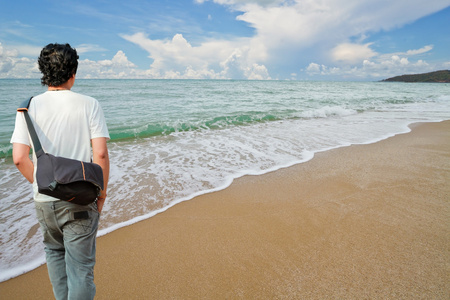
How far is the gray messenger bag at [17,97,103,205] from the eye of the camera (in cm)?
148

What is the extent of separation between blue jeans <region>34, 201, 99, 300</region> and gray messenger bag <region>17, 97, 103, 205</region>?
157mm

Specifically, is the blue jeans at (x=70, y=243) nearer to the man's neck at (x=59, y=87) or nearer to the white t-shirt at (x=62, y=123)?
the white t-shirt at (x=62, y=123)

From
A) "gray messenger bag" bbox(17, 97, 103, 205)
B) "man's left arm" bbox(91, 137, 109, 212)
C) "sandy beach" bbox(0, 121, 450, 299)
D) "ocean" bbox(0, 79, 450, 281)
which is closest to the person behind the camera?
"gray messenger bag" bbox(17, 97, 103, 205)

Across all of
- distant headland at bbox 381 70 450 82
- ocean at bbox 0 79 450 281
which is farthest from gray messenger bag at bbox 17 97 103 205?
distant headland at bbox 381 70 450 82

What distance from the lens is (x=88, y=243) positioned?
1.75 meters

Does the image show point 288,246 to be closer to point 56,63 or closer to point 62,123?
point 62,123

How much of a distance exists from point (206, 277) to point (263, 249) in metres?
0.80

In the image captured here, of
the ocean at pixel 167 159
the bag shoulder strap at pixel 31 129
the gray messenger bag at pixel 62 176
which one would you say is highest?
the bag shoulder strap at pixel 31 129

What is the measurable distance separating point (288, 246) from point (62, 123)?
2.75m

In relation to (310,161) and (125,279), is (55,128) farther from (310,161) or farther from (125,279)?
(310,161)

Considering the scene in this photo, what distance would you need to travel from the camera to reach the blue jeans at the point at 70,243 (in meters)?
1.66

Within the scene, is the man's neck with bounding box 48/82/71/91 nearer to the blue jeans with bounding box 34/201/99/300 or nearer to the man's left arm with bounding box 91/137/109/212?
the man's left arm with bounding box 91/137/109/212

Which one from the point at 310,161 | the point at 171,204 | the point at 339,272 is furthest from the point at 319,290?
the point at 310,161

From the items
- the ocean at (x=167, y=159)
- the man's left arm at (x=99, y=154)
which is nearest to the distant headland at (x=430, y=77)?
the ocean at (x=167, y=159)
